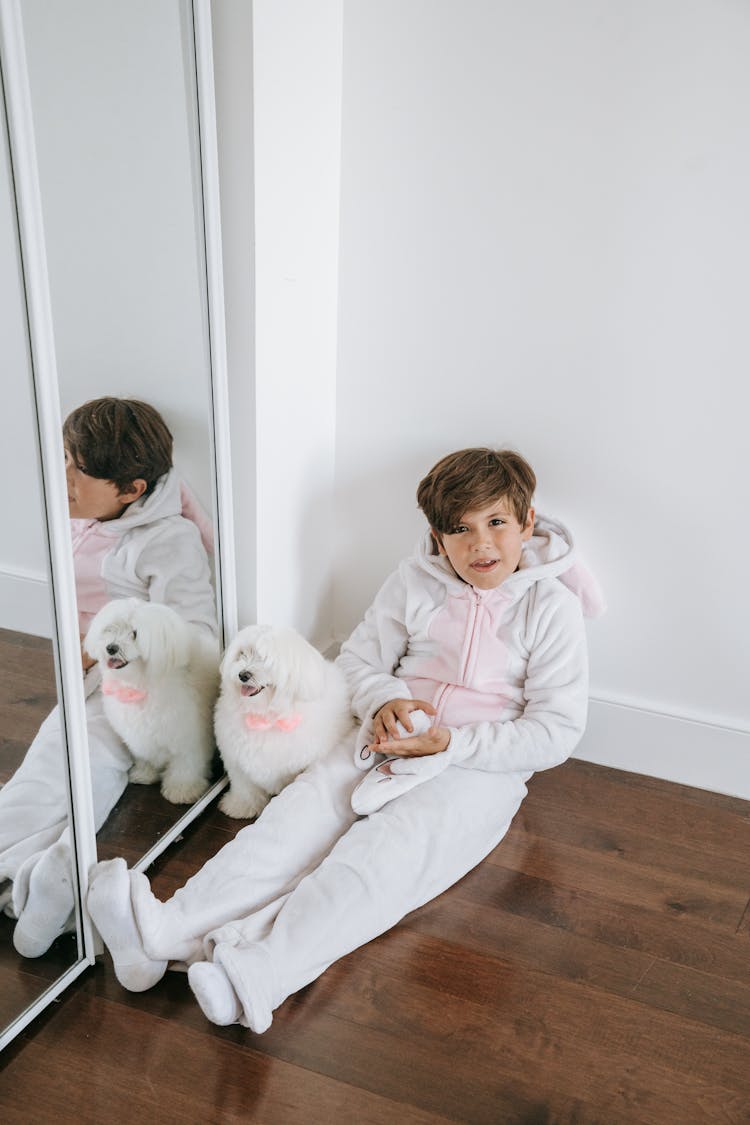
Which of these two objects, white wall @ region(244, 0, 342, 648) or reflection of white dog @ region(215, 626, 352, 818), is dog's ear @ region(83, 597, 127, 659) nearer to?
reflection of white dog @ region(215, 626, 352, 818)

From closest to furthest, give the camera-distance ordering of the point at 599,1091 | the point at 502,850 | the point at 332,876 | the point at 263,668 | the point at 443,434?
the point at 599,1091 → the point at 332,876 → the point at 263,668 → the point at 502,850 → the point at 443,434

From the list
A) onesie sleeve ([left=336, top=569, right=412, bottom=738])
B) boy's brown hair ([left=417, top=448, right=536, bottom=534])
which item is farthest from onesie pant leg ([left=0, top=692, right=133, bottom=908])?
boy's brown hair ([left=417, top=448, right=536, bottom=534])

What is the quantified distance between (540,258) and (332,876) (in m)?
1.16

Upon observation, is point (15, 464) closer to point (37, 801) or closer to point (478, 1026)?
point (37, 801)

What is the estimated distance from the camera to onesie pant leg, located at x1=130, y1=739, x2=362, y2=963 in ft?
4.58

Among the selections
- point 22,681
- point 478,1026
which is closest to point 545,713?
point 478,1026

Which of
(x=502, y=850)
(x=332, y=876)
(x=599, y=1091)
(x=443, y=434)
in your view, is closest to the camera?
(x=599, y=1091)

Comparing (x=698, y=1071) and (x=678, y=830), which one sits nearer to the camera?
(x=698, y=1071)

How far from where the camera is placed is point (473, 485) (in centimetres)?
173

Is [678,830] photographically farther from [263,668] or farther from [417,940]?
[263,668]

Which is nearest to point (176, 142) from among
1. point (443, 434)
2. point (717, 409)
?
point (443, 434)

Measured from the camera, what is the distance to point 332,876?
147cm

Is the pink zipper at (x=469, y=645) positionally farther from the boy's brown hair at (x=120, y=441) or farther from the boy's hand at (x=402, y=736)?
the boy's brown hair at (x=120, y=441)

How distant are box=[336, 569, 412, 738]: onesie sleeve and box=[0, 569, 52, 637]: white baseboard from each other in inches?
27.2
